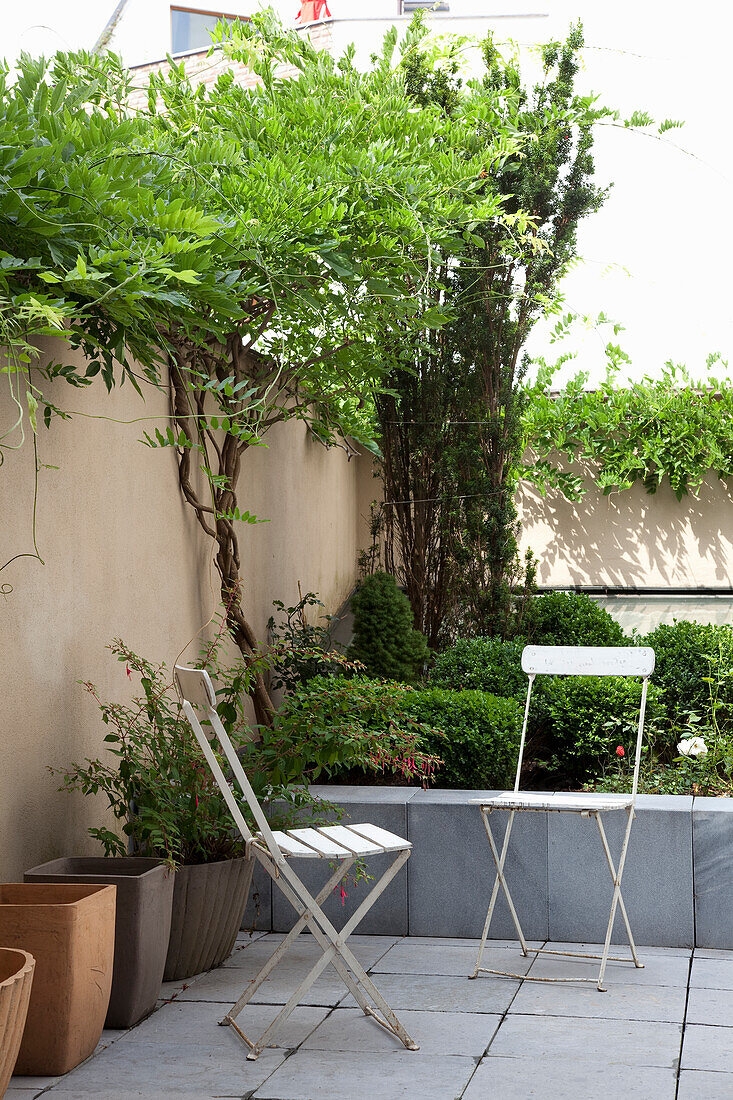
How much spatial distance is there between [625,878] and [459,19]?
32.5 ft

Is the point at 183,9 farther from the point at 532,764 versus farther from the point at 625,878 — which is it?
the point at 625,878

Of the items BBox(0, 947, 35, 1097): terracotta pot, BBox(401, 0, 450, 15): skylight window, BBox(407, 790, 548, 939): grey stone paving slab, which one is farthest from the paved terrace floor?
BBox(401, 0, 450, 15): skylight window

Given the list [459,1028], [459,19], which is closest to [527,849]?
[459,1028]

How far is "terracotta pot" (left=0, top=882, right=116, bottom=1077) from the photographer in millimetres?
2723

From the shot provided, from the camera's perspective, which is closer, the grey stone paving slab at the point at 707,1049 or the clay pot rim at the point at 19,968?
the clay pot rim at the point at 19,968

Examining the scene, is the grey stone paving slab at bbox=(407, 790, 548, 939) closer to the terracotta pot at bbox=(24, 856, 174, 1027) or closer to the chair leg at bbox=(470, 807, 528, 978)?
the chair leg at bbox=(470, 807, 528, 978)

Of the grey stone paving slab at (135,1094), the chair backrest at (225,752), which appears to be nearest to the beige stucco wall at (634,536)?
the chair backrest at (225,752)

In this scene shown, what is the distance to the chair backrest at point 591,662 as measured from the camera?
12.8ft

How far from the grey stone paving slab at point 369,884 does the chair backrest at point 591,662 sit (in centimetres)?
53

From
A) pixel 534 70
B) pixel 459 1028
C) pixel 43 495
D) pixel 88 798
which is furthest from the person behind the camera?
pixel 534 70

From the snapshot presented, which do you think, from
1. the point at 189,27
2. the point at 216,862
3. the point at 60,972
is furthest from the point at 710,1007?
the point at 189,27

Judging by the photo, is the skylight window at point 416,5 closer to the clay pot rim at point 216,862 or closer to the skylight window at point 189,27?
the skylight window at point 189,27

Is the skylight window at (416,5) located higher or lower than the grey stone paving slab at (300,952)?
higher

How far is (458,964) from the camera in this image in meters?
3.76
